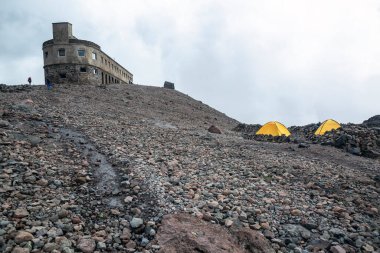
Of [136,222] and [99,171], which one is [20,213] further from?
[99,171]

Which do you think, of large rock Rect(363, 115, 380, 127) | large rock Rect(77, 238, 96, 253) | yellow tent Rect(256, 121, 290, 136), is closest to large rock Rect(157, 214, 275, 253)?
large rock Rect(77, 238, 96, 253)

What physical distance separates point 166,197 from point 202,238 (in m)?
2.01

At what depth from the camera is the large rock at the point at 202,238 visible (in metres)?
6.17

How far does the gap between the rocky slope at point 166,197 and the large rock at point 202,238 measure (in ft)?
0.08

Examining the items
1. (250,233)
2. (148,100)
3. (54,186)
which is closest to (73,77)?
(148,100)

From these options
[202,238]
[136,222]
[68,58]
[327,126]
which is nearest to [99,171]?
[136,222]

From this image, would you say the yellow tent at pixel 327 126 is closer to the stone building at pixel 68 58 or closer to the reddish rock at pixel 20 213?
the reddish rock at pixel 20 213

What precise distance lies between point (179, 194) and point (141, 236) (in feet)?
7.16

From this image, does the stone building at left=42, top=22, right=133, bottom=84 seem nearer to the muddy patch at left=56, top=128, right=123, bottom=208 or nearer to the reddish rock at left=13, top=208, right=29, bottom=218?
the muddy patch at left=56, top=128, right=123, bottom=208

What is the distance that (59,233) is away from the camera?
6.25 m

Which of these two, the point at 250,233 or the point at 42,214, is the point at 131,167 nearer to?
the point at 42,214

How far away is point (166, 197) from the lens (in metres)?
8.14

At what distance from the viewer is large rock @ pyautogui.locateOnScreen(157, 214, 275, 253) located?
6172mm

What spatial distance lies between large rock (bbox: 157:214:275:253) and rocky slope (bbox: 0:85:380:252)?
25 mm
